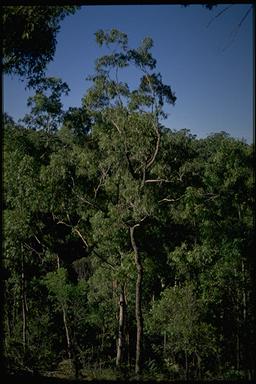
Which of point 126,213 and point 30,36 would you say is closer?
point 30,36

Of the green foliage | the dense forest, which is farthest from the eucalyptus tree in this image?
the green foliage

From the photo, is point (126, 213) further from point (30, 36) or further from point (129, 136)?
point (30, 36)

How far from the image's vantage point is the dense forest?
12.9 metres

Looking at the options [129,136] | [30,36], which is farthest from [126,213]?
[30,36]

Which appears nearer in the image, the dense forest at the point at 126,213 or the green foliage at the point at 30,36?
the green foliage at the point at 30,36

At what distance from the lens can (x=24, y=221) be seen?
46.9 ft

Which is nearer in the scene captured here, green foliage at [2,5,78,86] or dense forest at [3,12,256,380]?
green foliage at [2,5,78,86]

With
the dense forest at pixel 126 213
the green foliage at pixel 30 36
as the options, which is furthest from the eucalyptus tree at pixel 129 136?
the green foliage at pixel 30 36

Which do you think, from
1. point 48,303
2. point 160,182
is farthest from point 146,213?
point 48,303

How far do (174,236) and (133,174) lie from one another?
545cm

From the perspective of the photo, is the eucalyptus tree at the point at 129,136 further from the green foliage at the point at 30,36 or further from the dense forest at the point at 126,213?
the green foliage at the point at 30,36

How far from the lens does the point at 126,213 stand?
43.7 ft

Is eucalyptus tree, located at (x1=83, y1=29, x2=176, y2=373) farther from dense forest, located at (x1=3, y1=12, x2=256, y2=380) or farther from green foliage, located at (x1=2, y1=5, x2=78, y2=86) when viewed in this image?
green foliage, located at (x1=2, y1=5, x2=78, y2=86)

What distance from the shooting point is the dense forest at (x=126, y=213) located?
42.3ft
